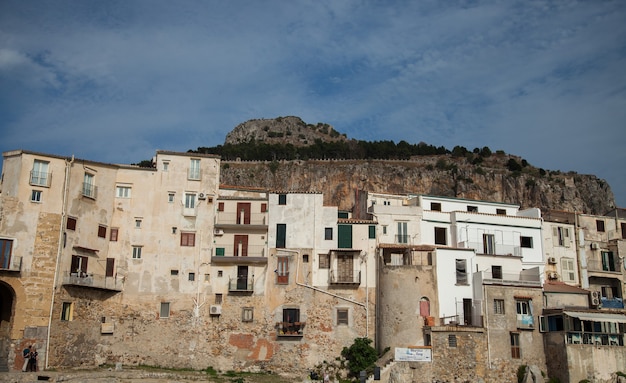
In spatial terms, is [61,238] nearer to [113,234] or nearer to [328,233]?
[113,234]

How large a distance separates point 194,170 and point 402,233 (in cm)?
1758

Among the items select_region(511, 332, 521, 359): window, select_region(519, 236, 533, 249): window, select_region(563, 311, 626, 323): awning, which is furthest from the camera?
select_region(519, 236, 533, 249): window

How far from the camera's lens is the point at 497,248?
51656 mm

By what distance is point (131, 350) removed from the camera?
45.7 meters

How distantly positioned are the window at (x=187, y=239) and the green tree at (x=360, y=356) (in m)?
14.3

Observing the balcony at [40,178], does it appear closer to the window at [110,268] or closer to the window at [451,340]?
the window at [110,268]

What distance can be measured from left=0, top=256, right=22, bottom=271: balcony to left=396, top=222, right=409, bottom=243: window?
91.8ft

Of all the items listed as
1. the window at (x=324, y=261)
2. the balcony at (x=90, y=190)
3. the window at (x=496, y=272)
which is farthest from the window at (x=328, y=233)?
the balcony at (x=90, y=190)

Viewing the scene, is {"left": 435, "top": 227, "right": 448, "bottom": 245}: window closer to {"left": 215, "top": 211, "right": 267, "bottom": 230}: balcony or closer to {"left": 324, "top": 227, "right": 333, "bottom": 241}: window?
{"left": 324, "top": 227, "right": 333, "bottom": 241}: window

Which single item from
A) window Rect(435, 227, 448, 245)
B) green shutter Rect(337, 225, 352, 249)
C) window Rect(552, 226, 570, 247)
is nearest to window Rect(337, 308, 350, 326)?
green shutter Rect(337, 225, 352, 249)

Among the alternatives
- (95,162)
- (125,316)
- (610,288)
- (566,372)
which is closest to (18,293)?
(125,316)

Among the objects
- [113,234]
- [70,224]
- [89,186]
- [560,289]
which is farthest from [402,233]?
[70,224]

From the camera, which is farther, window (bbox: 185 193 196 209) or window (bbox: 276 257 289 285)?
window (bbox: 185 193 196 209)

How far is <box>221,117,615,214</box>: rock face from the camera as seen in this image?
124m
